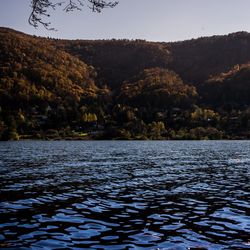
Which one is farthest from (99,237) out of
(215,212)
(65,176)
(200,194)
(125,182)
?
(65,176)

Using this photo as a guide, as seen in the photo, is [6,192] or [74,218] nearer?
[74,218]

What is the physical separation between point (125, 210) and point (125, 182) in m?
14.3

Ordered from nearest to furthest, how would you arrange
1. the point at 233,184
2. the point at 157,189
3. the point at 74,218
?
the point at 74,218 → the point at 157,189 → the point at 233,184

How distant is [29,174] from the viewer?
46.6 meters

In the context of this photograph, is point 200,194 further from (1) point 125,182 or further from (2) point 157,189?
(1) point 125,182

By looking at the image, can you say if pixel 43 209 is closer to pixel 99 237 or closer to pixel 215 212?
pixel 99 237

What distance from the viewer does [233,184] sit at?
128 feet

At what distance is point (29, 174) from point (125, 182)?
1188 cm

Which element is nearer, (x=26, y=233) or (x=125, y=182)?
(x=26, y=233)

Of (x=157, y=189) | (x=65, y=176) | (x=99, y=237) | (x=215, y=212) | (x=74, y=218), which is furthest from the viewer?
(x=65, y=176)

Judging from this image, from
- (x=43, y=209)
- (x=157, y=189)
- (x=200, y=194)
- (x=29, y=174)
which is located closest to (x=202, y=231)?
(x=43, y=209)

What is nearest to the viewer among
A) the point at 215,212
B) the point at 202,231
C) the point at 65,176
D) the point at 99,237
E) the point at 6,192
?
the point at 99,237

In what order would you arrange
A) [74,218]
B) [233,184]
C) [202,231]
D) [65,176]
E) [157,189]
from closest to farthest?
[202,231] → [74,218] → [157,189] → [233,184] → [65,176]

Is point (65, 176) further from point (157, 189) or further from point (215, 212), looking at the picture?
point (215, 212)
